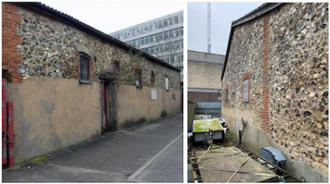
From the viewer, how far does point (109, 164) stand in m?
4.86

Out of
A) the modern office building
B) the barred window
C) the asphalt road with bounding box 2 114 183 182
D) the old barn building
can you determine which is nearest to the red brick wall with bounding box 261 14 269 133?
the asphalt road with bounding box 2 114 183 182

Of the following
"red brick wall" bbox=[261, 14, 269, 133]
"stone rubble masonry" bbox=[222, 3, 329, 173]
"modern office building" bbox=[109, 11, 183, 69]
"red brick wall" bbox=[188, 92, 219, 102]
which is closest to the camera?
"stone rubble masonry" bbox=[222, 3, 329, 173]

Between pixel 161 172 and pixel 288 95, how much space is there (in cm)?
301

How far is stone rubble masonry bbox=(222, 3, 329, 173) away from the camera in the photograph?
3.40 metres

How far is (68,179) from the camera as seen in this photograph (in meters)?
4.03

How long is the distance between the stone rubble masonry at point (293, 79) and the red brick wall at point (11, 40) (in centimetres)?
577

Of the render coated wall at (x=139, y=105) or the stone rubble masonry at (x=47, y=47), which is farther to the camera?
the render coated wall at (x=139, y=105)

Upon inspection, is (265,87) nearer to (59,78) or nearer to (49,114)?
(59,78)

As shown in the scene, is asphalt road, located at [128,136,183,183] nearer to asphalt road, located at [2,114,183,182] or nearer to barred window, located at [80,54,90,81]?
asphalt road, located at [2,114,183,182]

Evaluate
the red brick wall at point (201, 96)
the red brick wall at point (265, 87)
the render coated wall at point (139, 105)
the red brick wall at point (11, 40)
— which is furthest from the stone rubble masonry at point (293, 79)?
the red brick wall at point (201, 96)

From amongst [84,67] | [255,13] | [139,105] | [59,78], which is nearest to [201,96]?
[139,105]

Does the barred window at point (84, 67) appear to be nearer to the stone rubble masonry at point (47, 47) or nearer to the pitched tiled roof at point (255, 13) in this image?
the stone rubble masonry at point (47, 47)

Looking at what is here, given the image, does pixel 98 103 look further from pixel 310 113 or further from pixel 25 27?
pixel 310 113

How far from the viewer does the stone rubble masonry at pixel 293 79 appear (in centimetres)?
340
